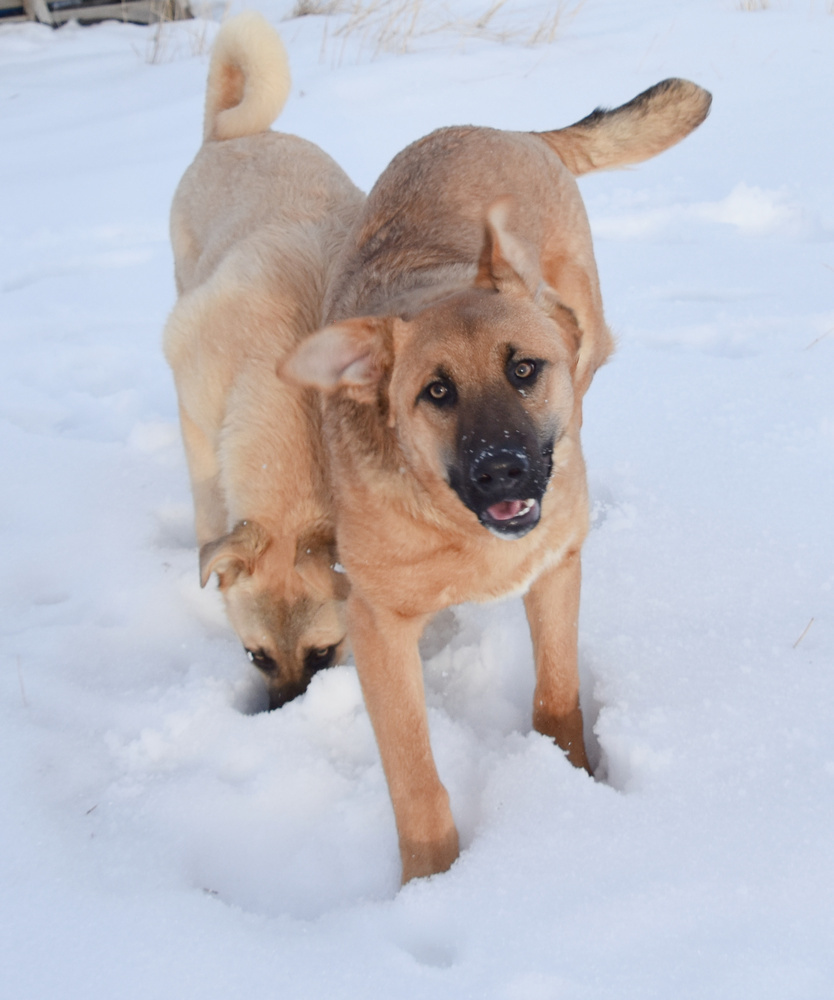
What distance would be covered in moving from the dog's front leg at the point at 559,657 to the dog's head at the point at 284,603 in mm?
669

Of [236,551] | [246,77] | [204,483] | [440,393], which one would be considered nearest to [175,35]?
[246,77]

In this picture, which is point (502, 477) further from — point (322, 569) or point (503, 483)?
point (322, 569)

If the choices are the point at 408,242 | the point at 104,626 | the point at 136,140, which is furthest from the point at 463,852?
the point at 136,140

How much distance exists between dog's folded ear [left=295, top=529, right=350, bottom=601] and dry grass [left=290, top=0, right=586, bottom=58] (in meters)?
7.32

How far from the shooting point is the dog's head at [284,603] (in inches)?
118

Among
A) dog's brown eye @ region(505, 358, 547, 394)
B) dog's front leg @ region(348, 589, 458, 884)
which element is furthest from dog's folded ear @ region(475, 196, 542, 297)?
dog's front leg @ region(348, 589, 458, 884)

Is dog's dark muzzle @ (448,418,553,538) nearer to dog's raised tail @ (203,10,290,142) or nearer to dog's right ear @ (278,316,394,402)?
dog's right ear @ (278,316,394,402)

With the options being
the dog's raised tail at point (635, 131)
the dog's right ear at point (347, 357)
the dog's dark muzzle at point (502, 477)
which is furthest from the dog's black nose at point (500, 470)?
the dog's raised tail at point (635, 131)

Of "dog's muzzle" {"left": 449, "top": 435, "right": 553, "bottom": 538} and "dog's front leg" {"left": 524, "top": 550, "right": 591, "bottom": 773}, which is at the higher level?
"dog's muzzle" {"left": 449, "top": 435, "right": 553, "bottom": 538}

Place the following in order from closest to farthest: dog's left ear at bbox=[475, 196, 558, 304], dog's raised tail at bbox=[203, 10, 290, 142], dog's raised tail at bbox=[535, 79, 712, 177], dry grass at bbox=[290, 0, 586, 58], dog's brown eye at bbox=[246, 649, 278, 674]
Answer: dog's left ear at bbox=[475, 196, 558, 304] < dog's brown eye at bbox=[246, 649, 278, 674] < dog's raised tail at bbox=[535, 79, 712, 177] < dog's raised tail at bbox=[203, 10, 290, 142] < dry grass at bbox=[290, 0, 586, 58]

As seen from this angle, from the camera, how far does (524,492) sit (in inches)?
87.3

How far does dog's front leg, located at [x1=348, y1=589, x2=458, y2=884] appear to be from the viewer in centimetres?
235

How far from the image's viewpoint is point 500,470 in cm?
216

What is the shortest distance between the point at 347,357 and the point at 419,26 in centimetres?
860
